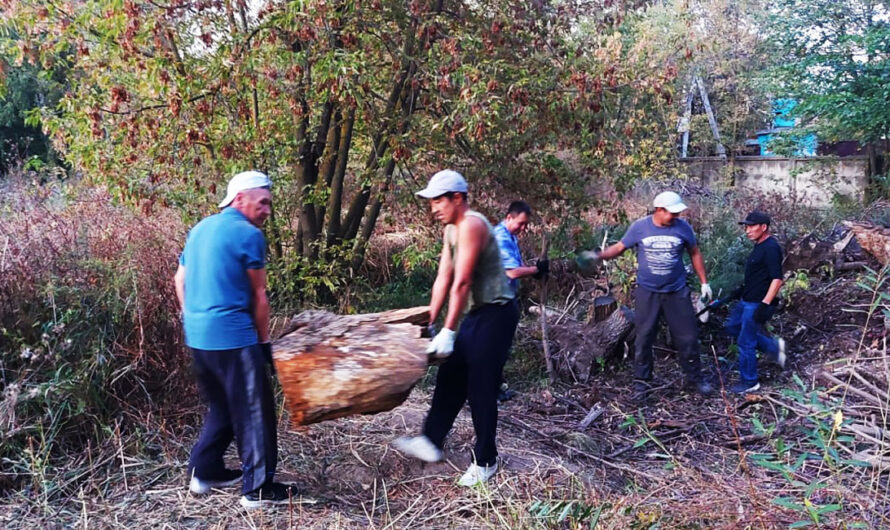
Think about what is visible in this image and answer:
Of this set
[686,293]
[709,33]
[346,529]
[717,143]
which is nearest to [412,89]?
[686,293]

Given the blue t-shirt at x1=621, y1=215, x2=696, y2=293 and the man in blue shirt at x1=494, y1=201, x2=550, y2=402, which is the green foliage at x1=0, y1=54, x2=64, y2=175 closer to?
the man in blue shirt at x1=494, y1=201, x2=550, y2=402

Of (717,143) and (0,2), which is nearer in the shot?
(0,2)

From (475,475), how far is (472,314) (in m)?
0.87

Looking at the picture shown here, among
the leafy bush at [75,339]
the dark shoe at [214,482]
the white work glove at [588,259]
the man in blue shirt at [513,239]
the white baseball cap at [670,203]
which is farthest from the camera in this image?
the white work glove at [588,259]

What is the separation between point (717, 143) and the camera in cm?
2012

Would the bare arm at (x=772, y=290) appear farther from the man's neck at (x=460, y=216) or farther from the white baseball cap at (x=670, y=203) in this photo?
the man's neck at (x=460, y=216)

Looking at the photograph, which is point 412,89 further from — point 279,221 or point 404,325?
point 404,325

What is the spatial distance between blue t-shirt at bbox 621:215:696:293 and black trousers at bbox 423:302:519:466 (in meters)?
2.40

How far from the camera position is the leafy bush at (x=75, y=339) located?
395 cm

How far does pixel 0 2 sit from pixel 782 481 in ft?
21.5

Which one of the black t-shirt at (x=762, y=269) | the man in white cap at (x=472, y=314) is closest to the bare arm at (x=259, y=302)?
the man in white cap at (x=472, y=314)

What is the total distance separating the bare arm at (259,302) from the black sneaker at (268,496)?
73 cm

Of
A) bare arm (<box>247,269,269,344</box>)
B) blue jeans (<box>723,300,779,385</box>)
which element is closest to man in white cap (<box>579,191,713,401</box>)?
blue jeans (<box>723,300,779,385</box>)

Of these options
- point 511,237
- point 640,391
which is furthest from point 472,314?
point 640,391
